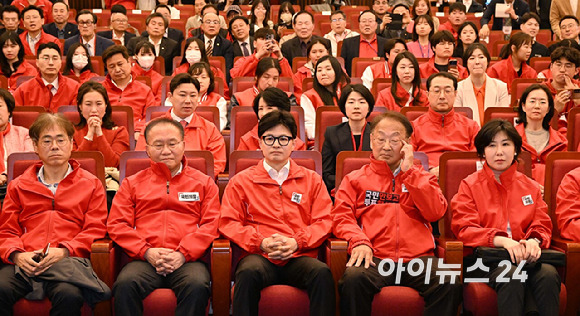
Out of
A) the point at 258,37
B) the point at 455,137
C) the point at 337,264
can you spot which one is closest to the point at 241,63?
the point at 258,37

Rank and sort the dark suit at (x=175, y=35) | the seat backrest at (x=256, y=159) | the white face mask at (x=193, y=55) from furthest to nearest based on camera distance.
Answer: the dark suit at (x=175, y=35)
the white face mask at (x=193, y=55)
the seat backrest at (x=256, y=159)

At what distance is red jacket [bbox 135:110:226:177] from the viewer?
11.4ft

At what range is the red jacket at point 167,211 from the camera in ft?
8.64

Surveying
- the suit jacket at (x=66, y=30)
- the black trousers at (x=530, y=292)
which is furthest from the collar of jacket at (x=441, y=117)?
the suit jacket at (x=66, y=30)

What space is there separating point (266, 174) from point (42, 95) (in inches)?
84.7

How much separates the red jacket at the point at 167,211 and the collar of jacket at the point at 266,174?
17 centimetres

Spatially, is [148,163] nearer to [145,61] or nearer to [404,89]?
[404,89]

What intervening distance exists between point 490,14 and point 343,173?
479 centimetres

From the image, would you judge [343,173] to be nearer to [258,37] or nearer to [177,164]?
[177,164]

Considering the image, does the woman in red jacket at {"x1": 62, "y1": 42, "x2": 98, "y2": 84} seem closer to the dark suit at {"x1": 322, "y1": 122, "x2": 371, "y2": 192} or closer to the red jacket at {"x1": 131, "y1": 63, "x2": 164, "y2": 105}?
the red jacket at {"x1": 131, "y1": 63, "x2": 164, "y2": 105}

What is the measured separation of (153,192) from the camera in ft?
8.98

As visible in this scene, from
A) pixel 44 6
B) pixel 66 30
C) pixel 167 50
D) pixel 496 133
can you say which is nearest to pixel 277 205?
pixel 496 133

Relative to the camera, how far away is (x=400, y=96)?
4234 mm

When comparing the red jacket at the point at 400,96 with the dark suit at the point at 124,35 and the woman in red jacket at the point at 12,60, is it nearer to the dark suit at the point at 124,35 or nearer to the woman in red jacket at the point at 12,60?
the woman in red jacket at the point at 12,60
